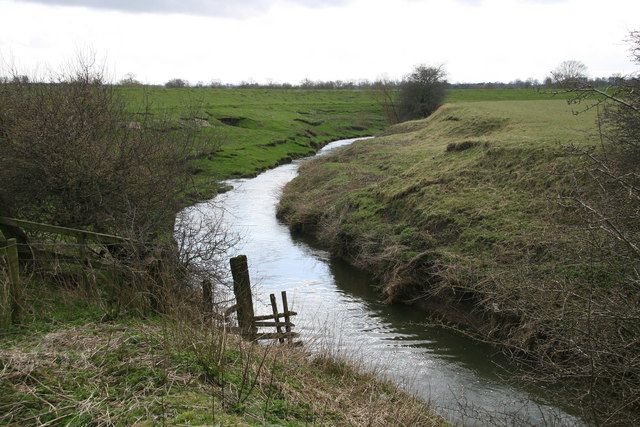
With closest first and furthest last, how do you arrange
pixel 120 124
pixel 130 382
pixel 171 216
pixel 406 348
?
pixel 130 382, pixel 406 348, pixel 171 216, pixel 120 124

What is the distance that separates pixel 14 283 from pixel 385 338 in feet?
36.7

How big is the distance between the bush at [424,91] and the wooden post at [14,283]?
2744 inches

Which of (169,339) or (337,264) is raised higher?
(169,339)

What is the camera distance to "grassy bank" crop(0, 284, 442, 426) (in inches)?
218

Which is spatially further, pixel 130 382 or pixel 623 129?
pixel 623 129

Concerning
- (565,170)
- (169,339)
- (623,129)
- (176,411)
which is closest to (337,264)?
(565,170)

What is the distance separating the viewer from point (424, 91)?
75.2 m

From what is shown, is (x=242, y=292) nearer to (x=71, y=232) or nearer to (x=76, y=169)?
(x=71, y=232)

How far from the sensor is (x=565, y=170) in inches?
890

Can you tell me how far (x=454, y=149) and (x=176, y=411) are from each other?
2937cm

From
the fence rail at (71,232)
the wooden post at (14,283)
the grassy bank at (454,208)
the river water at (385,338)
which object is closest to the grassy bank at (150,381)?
the wooden post at (14,283)

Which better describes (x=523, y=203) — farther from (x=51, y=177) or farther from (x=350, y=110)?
(x=350, y=110)

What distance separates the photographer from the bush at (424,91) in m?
75.1

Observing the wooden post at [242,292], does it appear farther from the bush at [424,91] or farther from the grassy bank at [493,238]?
the bush at [424,91]
